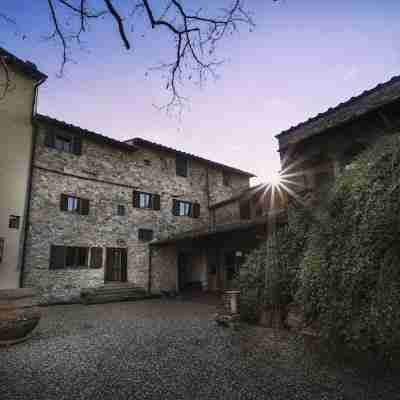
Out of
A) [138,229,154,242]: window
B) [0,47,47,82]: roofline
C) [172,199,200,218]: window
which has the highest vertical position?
[0,47,47,82]: roofline

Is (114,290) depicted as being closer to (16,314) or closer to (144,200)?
(144,200)

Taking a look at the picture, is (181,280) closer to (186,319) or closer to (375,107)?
(186,319)

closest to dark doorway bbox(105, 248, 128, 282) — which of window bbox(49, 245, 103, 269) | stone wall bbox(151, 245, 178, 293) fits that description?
window bbox(49, 245, 103, 269)

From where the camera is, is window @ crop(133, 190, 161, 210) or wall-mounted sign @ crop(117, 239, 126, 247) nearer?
wall-mounted sign @ crop(117, 239, 126, 247)

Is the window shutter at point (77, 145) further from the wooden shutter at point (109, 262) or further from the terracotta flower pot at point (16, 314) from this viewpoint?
the terracotta flower pot at point (16, 314)

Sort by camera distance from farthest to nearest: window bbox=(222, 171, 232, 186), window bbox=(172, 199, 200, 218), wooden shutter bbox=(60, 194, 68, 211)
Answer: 1. window bbox=(222, 171, 232, 186)
2. window bbox=(172, 199, 200, 218)
3. wooden shutter bbox=(60, 194, 68, 211)

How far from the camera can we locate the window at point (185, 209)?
16453mm

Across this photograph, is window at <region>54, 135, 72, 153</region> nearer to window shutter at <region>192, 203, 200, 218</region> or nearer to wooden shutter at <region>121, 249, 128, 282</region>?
wooden shutter at <region>121, 249, 128, 282</region>

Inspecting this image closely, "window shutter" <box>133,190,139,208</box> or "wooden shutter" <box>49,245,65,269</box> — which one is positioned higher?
"window shutter" <box>133,190,139,208</box>

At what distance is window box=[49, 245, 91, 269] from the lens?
11.5 meters

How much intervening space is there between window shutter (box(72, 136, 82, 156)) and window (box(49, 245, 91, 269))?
15.0ft

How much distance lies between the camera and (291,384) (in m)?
3.37

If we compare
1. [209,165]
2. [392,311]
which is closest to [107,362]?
[392,311]

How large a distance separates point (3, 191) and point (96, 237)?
171 inches
